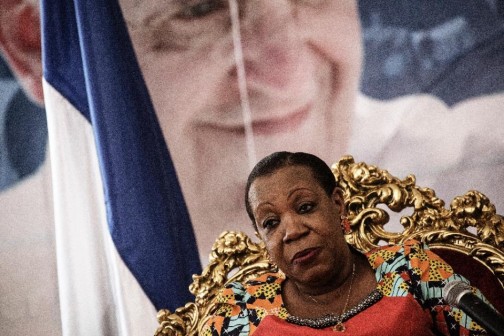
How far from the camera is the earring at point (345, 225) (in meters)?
2.06

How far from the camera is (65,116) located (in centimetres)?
269

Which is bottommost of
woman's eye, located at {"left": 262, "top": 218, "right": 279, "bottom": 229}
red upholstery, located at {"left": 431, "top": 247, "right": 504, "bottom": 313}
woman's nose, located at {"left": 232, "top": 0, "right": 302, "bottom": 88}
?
red upholstery, located at {"left": 431, "top": 247, "right": 504, "bottom": 313}

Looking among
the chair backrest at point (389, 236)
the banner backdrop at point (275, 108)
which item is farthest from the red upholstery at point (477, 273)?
the banner backdrop at point (275, 108)

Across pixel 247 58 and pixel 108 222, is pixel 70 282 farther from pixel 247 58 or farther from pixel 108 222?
pixel 247 58

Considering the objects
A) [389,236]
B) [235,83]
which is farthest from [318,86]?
[389,236]

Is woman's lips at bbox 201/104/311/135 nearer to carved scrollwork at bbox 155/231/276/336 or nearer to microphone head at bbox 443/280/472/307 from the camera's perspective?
carved scrollwork at bbox 155/231/276/336

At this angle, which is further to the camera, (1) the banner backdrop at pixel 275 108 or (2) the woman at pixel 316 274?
(1) the banner backdrop at pixel 275 108

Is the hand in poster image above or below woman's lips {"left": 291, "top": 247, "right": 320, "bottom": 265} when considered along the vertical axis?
above

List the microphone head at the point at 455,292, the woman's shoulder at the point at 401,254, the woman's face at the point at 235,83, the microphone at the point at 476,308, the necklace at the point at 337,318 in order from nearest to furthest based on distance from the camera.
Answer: the microphone at the point at 476,308 → the microphone head at the point at 455,292 → the necklace at the point at 337,318 → the woman's shoulder at the point at 401,254 → the woman's face at the point at 235,83

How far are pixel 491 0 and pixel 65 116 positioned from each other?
1785 mm

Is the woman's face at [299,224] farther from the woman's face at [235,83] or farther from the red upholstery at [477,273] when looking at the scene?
the woman's face at [235,83]

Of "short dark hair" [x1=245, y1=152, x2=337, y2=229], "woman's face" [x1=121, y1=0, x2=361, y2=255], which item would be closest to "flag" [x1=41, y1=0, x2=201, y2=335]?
"woman's face" [x1=121, y1=0, x2=361, y2=255]

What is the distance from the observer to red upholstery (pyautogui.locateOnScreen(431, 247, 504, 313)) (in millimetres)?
1978

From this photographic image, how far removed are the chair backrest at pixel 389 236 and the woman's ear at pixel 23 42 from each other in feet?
4.57
